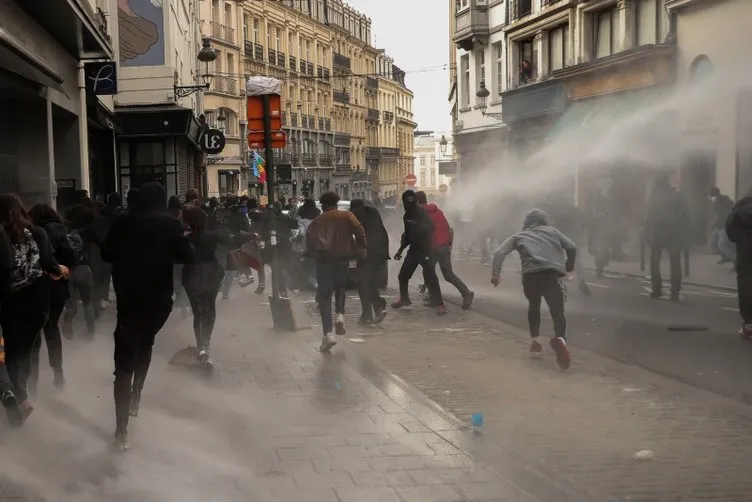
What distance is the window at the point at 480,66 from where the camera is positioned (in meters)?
40.6

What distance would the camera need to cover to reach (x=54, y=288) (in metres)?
8.14

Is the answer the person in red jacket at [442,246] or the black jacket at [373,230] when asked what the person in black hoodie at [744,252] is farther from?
the black jacket at [373,230]

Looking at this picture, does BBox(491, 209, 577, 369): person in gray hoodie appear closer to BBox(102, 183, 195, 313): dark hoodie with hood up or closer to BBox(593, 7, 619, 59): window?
BBox(102, 183, 195, 313): dark hoodie with hood up

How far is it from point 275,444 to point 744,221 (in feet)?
21.8

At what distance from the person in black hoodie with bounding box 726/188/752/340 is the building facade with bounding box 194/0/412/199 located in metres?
34.6

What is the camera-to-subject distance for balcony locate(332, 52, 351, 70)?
267 feet

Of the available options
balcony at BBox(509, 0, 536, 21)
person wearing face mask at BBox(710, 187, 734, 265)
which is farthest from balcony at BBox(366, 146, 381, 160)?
person wearing face mask at BBox(710, 187, 734, 265)

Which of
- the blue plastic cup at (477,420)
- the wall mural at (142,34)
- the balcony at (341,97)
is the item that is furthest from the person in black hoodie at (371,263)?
the balcony at (341,97)

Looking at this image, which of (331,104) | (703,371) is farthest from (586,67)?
(331,104)

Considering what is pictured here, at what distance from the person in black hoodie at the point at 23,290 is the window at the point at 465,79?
36.4m

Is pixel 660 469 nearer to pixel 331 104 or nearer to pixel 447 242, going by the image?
pixel 447 242

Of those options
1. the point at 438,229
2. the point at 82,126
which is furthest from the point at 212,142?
the point at 438,229

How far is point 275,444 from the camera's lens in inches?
252

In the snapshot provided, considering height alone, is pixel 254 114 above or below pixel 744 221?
above
